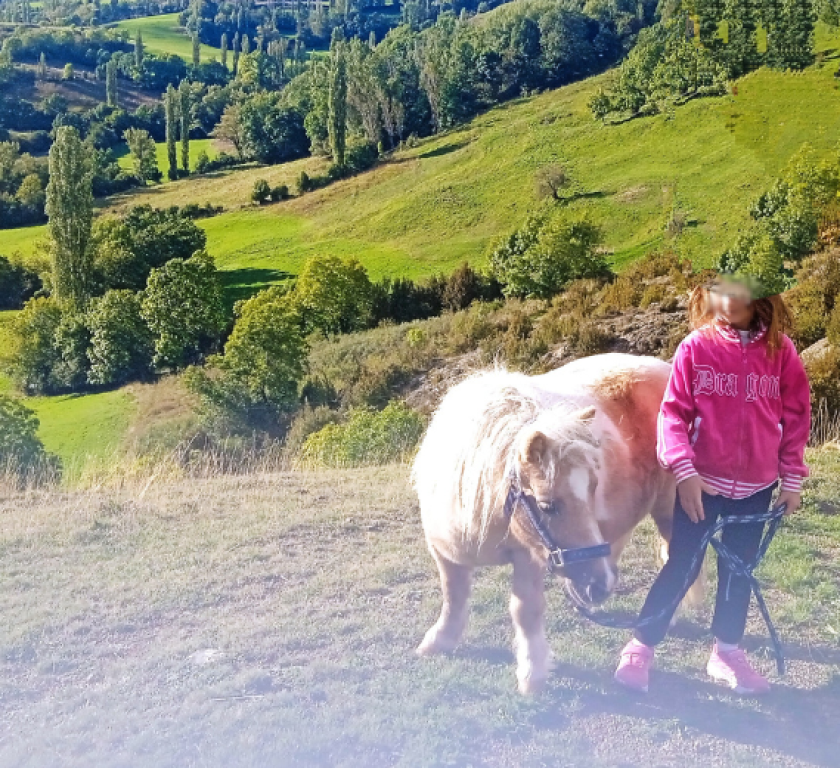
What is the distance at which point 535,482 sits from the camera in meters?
3.38

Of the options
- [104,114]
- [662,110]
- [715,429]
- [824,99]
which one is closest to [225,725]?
[715,429]

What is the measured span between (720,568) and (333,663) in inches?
78.3

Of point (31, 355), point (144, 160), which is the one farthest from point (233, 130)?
point (31, 355)

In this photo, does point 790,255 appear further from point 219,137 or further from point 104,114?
point 104,114

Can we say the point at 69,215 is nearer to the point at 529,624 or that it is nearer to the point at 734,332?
the point at 529,624

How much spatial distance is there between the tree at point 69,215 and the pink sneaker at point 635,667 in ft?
151

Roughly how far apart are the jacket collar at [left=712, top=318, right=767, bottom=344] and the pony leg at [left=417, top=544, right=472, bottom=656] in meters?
1.72

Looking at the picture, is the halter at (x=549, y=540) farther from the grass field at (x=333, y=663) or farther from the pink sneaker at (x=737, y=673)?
the pink sneaker at (x=737, y=673)

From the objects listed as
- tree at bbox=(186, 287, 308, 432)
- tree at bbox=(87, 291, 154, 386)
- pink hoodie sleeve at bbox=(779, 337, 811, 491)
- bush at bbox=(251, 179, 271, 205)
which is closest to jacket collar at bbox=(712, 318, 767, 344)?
pink hoodie sleeve at bbox=(779, 337, 811, 491)

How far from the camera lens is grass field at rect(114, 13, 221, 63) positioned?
143400mm

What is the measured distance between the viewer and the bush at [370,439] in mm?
10500

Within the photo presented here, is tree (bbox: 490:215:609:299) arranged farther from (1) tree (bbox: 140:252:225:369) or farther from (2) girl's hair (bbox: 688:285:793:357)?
(2) girl's hair (bbox: 688:285:793:357)

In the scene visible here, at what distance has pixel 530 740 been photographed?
11.1 ft

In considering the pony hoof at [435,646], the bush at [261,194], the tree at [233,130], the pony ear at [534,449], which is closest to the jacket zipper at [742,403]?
the pony ear at [534,449]
